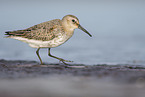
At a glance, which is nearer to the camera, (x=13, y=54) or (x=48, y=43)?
(x=48, y=43)

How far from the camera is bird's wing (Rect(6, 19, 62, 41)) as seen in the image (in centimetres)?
786

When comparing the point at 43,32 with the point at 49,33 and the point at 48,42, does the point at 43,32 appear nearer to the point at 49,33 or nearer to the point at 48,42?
the point at 49,33

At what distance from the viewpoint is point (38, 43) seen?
7918 millimetres

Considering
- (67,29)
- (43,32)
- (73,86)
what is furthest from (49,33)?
(73,86)

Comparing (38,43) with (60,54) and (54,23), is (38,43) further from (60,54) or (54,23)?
(60,54)

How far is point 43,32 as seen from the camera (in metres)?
7.96

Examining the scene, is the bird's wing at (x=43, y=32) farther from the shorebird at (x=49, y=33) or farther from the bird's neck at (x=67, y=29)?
the bird's neck at (x=67, y=29)

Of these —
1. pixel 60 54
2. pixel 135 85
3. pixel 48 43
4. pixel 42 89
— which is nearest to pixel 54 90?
pixel 42 89

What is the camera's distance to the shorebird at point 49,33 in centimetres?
783

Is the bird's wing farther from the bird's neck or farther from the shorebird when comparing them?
the bird's neck

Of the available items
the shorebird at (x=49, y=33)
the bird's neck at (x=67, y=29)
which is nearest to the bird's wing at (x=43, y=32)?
the shorebird at (x=49, y=33)

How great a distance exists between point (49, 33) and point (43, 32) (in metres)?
0.22

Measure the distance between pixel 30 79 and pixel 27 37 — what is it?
2906mm

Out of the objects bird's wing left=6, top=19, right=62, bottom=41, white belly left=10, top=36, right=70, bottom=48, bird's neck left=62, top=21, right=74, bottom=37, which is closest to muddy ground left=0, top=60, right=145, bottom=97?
white belly left=10, top=36, right=70, bottom=48
